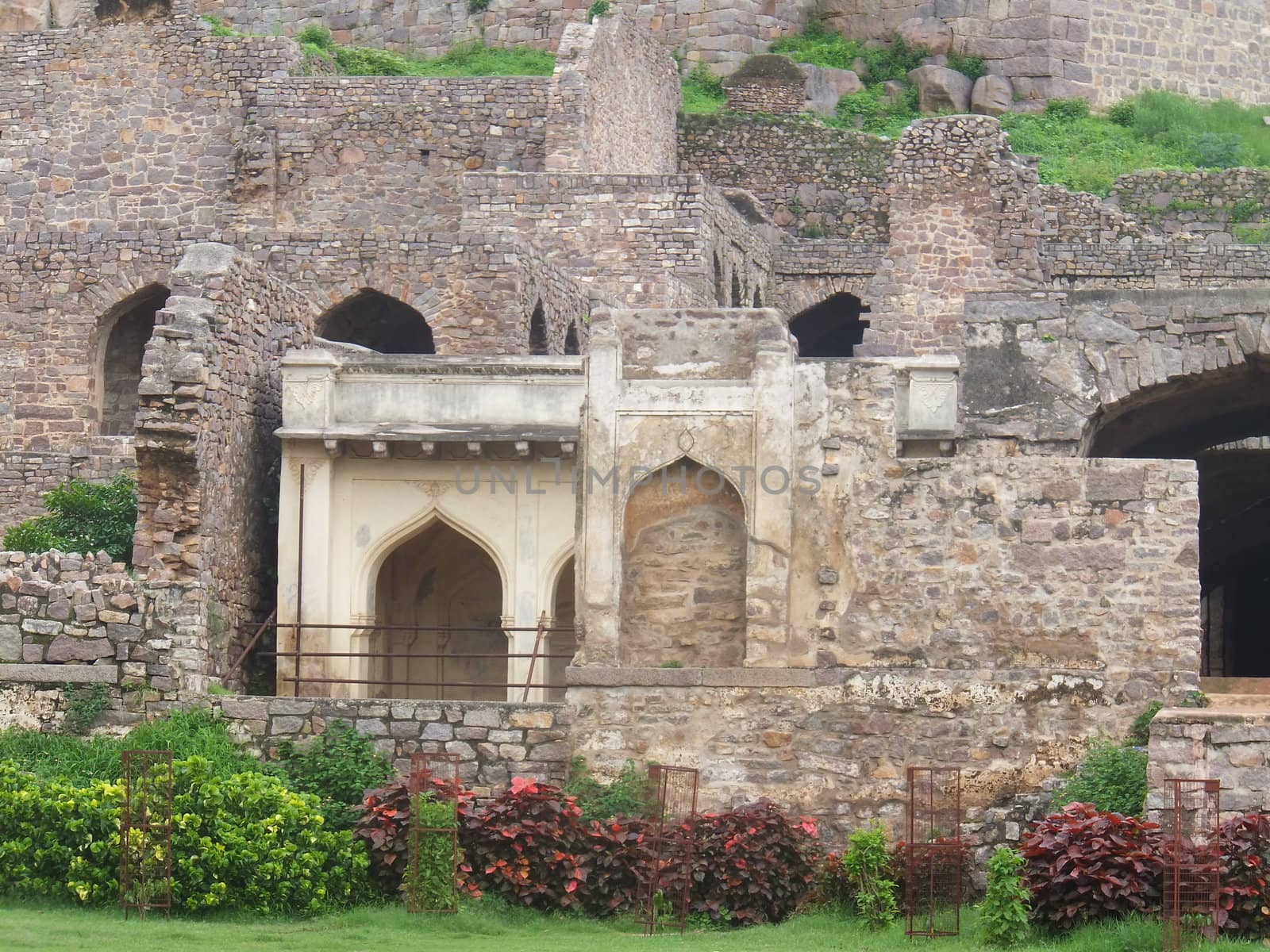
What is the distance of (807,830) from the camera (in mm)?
19453

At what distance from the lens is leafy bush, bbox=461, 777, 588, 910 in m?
18.8

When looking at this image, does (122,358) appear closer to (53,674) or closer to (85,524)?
(85,524)

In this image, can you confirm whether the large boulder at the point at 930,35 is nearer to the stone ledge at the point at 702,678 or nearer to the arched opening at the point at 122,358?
the arched opening at the point at 122,358

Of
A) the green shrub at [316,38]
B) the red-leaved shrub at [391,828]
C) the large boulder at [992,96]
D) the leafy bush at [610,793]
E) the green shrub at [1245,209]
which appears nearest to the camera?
the red-leaved shrub at [391,828]

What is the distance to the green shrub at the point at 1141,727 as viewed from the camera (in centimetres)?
1962

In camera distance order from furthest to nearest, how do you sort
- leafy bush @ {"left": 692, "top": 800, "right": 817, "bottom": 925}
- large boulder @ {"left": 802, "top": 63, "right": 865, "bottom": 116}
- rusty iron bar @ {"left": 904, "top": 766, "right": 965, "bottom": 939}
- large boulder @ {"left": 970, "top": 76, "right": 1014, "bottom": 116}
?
large boulder @ {"left": 970, "top": 76, "right": 1014, "bottom": 116}
large boulder @ {"left": 802, "top": 63, "right": 865, "bottom": 116}
leafy bush @ {"left": 692, "top": 800, "right": 817, "bottom": 925}
rusty iron bar @ {"left": 904, "top": 766, "right": 965, "bottom": 939}

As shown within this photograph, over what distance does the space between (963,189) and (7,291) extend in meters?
11.6

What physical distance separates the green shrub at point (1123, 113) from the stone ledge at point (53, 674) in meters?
25.9

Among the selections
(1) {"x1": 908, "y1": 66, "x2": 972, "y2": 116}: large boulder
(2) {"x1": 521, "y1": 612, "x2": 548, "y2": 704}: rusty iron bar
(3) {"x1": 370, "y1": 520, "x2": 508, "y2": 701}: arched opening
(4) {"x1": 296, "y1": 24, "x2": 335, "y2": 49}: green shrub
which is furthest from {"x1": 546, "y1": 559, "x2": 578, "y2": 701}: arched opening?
(1) {"x1": 908, "y1": 66, "x2": 972, "y2": 116}: large boulder

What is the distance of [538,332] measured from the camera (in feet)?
97.5

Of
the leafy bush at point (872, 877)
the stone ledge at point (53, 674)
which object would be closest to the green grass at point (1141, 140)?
the stone ledge at point (53, 674)

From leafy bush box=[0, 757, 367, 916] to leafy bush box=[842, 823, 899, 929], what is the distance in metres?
3.25

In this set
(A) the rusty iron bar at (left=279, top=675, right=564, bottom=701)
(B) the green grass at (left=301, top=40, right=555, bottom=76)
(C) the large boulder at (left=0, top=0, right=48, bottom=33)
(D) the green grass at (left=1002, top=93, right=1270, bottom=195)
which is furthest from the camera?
(C) the large boulder at (left=0, top=0, right=48, bottom=33)

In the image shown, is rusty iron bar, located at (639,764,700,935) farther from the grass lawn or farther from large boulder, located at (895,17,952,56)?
large boulder, located at (895,17,952,56)
